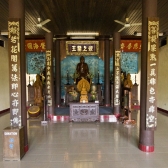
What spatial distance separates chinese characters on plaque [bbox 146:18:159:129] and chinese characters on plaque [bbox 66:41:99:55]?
6439mm

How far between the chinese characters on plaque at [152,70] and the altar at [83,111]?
2.81 meters

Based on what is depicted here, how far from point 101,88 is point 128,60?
2483mm

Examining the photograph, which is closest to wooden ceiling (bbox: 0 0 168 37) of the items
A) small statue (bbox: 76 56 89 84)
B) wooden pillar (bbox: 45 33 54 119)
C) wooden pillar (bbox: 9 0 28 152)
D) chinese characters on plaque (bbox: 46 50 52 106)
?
wooden pillar (bbox: 45 33 54 119)

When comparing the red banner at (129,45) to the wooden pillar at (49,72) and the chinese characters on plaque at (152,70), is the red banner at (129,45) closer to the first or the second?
the wooden pillar at (49,72)

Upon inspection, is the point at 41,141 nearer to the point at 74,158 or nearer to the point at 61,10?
the point at 74,158

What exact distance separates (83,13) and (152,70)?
3290 mm

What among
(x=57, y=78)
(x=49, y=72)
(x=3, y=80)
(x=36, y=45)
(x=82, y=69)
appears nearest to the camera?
(x=49, y=72)

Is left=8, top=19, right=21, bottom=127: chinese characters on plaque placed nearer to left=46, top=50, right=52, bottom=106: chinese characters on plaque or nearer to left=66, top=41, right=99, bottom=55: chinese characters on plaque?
left=46, top=50, right=52, bottom=106: chinese characters on plaque

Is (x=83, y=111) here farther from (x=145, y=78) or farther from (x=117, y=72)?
(x=145, y=78)

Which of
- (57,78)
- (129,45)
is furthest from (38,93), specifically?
(129,45)

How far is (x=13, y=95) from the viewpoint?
3.67 metres

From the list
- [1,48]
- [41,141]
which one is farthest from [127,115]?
[1,48]

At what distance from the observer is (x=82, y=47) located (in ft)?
32.9

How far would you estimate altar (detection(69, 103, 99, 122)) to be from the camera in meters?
6.39
